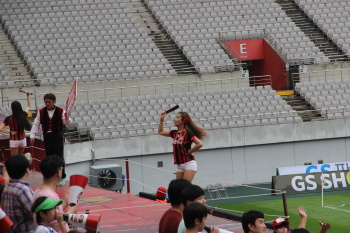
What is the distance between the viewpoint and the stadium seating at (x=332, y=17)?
33.9 metres

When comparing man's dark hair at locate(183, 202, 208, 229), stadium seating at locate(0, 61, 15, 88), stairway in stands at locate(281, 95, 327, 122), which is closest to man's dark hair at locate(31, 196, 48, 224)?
man's dark hair at locate(183, 202, 208, 229)

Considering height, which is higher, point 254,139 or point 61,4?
point 61,4

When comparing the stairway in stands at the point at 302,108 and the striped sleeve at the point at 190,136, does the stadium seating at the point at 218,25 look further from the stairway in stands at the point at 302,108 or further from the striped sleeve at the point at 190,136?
the striped sleeve at the point at 190,136

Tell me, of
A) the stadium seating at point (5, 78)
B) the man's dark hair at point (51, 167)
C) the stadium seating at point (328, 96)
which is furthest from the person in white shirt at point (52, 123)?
the stadium seating at point (328, 96)

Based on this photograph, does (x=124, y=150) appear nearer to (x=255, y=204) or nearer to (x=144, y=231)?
(x=255, y=204)

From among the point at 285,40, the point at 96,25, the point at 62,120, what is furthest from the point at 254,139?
the point at 62,120

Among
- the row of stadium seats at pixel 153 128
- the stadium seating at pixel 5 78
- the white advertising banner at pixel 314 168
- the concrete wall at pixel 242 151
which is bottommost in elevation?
the white advertising banner at pixel 314 168

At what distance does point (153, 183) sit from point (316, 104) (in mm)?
7224

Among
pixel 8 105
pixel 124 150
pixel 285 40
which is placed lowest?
pixel 124 150

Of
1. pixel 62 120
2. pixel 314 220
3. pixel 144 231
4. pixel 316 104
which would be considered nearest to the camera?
pixel 144 231

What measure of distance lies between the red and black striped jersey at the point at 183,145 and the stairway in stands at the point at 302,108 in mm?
15335

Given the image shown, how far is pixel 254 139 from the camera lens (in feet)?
90.5

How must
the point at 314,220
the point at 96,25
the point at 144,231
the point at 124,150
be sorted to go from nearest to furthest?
the point at 144,231, the point at 314,220, the point at 124,150, the point at 96,25

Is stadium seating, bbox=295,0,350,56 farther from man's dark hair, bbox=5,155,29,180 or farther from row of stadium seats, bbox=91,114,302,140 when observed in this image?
man's dark hair, bbox=5,155,29,180
